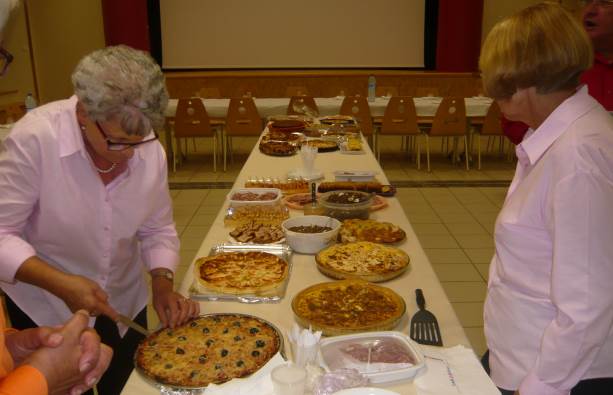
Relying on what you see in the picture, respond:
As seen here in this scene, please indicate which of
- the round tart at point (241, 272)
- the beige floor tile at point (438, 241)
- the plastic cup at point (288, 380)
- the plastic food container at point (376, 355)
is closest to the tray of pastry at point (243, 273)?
the round tart at point (241, 272)

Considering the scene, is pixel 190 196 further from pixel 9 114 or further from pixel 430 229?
pixel 430 229

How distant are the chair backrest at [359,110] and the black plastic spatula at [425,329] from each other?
5.09m

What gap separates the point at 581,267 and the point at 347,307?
591mm

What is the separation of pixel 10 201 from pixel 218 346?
70 cm

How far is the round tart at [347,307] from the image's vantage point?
4.34ft

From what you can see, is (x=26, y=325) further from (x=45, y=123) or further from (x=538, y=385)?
(x=538, y=385)

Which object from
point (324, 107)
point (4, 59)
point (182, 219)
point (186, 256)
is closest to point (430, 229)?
point (186, 256)

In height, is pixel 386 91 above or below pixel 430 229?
above

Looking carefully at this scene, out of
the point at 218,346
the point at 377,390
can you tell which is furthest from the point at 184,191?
the point at 377,390

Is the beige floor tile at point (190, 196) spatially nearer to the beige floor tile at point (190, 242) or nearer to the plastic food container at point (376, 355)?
the beige floor tile at point (190, 242)

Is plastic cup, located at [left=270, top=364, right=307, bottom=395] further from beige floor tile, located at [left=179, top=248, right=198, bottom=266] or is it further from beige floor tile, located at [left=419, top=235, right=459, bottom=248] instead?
beige floor tile, located at [left=419, top=235, right=459, bottom=248]

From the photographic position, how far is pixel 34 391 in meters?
0.94

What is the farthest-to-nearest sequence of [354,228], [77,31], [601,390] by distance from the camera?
[77,31] → [354,228] → [601,390]

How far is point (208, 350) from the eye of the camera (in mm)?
1265
